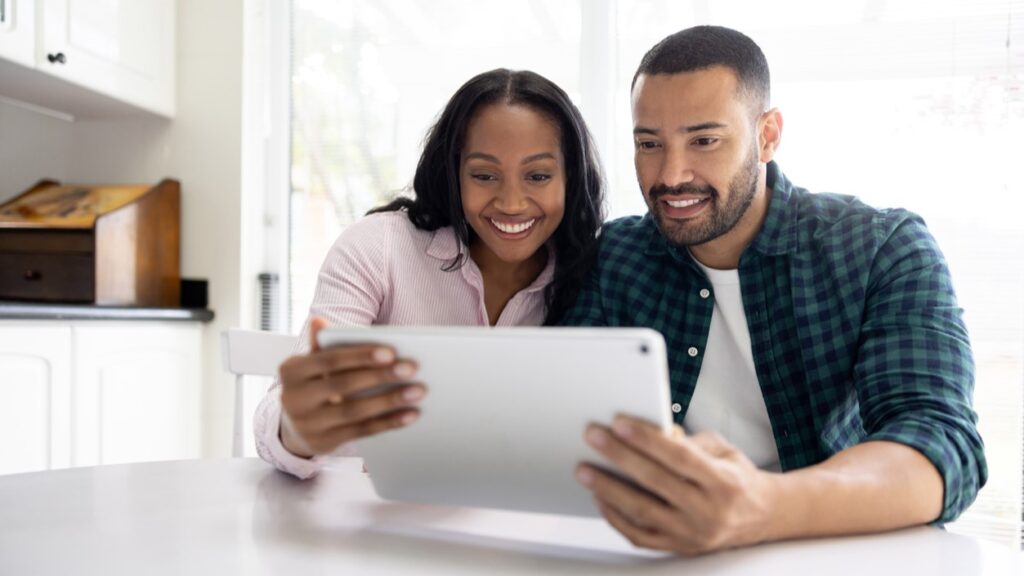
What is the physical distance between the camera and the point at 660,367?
59cm

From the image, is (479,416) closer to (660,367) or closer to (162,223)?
(660,367)

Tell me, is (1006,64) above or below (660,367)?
above

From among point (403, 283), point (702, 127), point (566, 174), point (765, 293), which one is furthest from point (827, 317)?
point (403, 283)

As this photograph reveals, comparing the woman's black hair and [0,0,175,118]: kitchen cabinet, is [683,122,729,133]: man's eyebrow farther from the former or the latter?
[0,0,175,118]: kitchen cabinet

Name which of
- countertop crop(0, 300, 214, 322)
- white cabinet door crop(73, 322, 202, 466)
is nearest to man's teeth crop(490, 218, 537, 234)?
countertop crop(0, 300, 214, 322)

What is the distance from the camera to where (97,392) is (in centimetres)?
243

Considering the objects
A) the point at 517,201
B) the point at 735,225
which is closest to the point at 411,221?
the point at 517,201

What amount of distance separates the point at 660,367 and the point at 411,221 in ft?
3.15

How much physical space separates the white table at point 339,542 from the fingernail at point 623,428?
0.38 feet

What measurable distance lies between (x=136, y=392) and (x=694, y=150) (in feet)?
6.26

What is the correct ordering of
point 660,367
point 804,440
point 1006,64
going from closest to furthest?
point 660,367 < point 804,440 < point 1006,64

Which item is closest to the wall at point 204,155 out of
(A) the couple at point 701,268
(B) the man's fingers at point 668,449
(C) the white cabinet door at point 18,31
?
(C) the white cabinet door at point 18,31

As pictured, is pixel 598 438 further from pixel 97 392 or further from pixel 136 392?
pixel 136 392

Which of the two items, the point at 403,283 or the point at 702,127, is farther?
the point at 403,283
